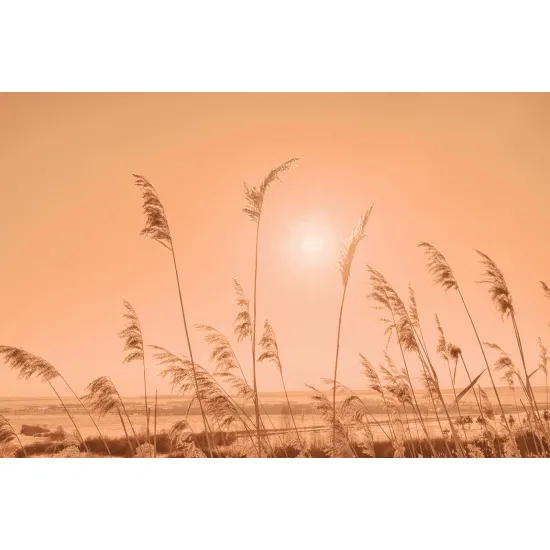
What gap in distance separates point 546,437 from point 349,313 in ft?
4.77

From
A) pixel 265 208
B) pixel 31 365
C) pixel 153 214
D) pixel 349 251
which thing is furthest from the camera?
pixel 265 208

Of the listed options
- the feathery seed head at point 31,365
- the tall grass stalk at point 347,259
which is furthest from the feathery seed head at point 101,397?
the tall grass stalk at point 347,259

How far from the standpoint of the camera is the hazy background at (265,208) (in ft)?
12.0

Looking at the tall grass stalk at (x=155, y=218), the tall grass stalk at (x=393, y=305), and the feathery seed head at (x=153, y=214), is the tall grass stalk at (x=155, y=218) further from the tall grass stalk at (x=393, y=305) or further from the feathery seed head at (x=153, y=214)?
the tall grass stalk at (x=393, y=305)

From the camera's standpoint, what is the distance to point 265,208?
151 inches

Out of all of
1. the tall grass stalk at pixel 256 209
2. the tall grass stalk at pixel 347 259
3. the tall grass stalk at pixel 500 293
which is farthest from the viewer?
the tall grass stalk at pixel 500 293

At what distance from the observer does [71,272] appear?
151 inches

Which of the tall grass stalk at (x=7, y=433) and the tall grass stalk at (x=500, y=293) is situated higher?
the tall grass stalk at (x=500, y=293)

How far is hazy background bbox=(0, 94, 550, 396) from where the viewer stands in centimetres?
367

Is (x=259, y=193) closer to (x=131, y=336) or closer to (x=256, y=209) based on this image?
(x=256, y=209)

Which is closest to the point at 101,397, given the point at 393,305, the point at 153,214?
the point at 153,214

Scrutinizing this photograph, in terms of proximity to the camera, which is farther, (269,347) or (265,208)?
(265,208)
